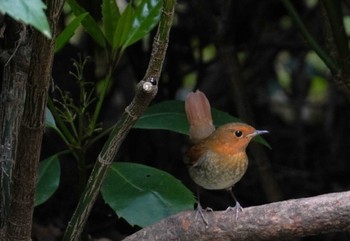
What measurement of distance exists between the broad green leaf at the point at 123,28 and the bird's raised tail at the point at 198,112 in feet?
1.46

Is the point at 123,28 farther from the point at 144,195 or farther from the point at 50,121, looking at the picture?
the point at 144,195

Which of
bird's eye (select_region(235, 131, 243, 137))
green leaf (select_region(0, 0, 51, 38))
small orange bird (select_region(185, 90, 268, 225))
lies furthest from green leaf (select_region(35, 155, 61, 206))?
green leaf (select_region(0, 0, 51, 38))

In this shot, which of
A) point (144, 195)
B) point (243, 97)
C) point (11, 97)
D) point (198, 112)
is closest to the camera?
point (11, 97)

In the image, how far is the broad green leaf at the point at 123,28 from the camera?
2.85 metres

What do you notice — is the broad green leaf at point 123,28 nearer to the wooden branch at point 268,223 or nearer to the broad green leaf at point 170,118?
the broad green leaf at point 170,118

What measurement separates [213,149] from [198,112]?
0.85 feet

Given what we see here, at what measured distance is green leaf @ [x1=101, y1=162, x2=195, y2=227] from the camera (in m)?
2.76

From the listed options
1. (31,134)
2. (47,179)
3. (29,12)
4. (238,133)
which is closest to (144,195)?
(47,179)

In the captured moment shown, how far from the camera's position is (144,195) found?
9.25ft

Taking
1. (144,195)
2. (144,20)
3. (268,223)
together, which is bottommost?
(268,223)

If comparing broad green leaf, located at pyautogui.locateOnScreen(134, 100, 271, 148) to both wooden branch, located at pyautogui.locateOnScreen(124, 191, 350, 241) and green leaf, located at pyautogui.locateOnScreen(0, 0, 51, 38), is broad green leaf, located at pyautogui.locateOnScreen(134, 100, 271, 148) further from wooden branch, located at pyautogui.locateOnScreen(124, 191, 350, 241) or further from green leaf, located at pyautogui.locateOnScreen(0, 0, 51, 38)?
green leaf, located at pyautogui.locateOnScreen(0, 0, 51, 38)

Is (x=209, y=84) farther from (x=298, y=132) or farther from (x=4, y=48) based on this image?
(x=4, y=48)

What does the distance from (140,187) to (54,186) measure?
31 cm

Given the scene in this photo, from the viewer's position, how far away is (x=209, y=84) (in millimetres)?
4652
